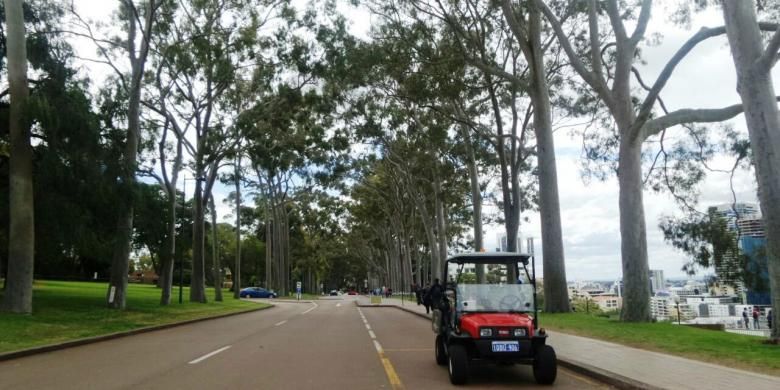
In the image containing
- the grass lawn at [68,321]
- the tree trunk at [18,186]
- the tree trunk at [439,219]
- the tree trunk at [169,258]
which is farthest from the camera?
the tree trunk at [439,219]

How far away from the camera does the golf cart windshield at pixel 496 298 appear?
8859mm

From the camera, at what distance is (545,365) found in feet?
26.4

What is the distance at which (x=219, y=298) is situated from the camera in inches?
1574

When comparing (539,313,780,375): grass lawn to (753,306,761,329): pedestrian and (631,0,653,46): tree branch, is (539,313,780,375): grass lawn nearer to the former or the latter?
(631,0,653,46): tree branch

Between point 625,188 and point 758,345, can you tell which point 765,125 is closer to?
point 758,345

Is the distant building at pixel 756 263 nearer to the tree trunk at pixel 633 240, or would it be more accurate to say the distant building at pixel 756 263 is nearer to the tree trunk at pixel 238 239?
the tree trunk at pixel 633 240

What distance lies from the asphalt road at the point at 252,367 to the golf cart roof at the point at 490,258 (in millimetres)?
1773

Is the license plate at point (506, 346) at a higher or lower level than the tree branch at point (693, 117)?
lower

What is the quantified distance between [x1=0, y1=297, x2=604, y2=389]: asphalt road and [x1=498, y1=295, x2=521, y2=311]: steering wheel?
1063 mm

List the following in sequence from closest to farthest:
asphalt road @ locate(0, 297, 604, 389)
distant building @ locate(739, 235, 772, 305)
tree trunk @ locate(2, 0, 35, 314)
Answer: asphalt road @ locate(0, 297, 604, 389), tree trunk @ locate(2, 0, 35, 314), distant building @ locate(739, 235, 772, 305)

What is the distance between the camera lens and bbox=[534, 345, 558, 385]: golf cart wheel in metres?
8.05

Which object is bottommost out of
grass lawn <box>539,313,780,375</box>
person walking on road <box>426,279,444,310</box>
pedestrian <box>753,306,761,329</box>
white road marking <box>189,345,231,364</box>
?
pedestrian <box>753,306,761,329</box>

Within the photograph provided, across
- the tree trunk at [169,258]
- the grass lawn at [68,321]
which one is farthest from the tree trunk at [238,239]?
the grass lawn at [68,321]

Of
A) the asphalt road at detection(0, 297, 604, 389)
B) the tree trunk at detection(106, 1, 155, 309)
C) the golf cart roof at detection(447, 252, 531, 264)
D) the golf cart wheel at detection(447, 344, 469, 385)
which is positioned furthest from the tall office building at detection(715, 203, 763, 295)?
the tree trunk at detection(106, 1, 155, 309)
